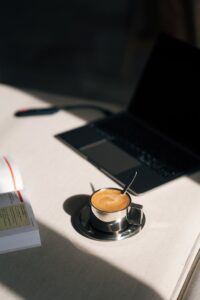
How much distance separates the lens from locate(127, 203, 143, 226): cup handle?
1.15 m

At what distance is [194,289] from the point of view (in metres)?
1.02

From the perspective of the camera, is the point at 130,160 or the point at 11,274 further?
the point at 130,160

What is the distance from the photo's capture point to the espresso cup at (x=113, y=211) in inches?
44.3

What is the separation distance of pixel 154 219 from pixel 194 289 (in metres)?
0.21

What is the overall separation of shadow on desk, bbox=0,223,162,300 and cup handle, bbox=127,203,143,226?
0.13 metres

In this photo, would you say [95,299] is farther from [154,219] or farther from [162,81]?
[162,81]

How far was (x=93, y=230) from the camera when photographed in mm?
1138

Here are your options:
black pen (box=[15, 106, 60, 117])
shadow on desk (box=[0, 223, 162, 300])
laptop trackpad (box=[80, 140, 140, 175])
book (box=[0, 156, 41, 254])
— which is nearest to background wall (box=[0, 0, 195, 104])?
black pen (box=[15, 106, 60, 117])

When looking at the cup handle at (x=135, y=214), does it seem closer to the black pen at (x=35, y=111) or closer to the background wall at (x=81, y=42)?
the black pen at (x=35, y=111)

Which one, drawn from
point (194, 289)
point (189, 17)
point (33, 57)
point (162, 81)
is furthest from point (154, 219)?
point (33, 57)

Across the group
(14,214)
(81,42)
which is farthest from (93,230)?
(81,42)

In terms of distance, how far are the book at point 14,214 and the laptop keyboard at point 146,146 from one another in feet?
1.08

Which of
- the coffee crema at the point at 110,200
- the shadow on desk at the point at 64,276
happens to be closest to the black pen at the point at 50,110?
the coffee crema at the point at 110,200

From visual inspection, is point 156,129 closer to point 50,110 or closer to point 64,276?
point 50,110
